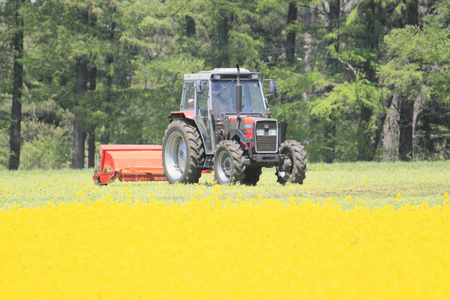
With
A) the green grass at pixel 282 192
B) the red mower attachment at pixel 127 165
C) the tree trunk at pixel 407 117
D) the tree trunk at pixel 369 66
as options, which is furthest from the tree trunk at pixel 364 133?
the red mower attachment at pixel 127 165

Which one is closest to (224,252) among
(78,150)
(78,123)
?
(78,150)

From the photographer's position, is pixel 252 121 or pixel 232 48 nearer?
pixel 252 121

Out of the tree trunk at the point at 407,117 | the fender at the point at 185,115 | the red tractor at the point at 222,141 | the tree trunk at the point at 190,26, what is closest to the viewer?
the red tractor at the point at 222,141

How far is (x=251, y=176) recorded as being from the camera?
1549cm

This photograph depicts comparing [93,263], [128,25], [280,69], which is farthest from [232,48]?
[93,263]

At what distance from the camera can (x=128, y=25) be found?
32.6 meters

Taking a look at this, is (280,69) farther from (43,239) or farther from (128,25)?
(43,239)

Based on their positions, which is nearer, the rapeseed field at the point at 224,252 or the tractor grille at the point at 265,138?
the rapeseed field at the point at 224,252

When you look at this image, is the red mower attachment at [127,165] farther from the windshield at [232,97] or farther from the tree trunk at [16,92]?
the tree trunk at [16,92]

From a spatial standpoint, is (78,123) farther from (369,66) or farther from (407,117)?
(407,117)

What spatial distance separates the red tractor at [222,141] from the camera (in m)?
14.6

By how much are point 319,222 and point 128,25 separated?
26.0 m

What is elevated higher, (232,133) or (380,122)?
(380,122)

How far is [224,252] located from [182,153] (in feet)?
34.2
